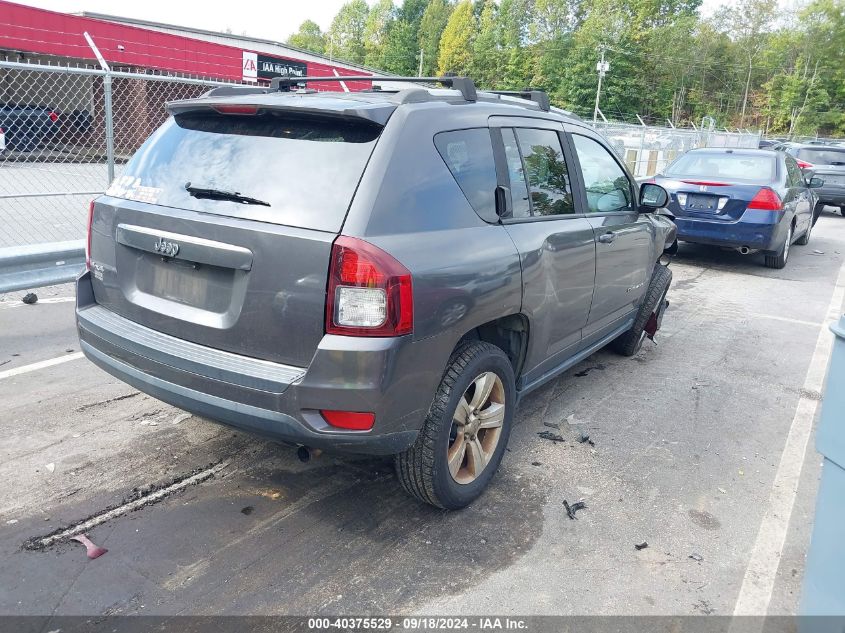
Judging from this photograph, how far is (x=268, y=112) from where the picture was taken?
9.77 ft

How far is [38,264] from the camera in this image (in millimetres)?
5477

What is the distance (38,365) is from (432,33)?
118 meters

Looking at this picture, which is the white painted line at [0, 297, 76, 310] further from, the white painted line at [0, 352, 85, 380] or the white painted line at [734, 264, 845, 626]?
the white painted line at [734, 264, 845, 626]

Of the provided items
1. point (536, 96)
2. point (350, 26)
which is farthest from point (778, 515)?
point (350, 26)

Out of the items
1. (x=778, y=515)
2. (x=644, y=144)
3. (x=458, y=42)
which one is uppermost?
(x=458, y=42)

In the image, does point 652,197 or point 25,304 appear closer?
point 652,197

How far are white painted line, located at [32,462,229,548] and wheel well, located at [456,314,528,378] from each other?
1.54 meters

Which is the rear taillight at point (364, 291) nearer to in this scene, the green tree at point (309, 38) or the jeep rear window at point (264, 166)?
the jeep rear window at point (264, 166)

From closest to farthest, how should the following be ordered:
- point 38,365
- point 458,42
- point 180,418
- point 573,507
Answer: point 573,507 → point 180,418 → point 38,365 → point 458,42

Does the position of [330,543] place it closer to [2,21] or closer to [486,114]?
[486,114]

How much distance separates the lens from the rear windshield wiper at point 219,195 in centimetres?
282

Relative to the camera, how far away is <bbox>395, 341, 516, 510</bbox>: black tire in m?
2.97

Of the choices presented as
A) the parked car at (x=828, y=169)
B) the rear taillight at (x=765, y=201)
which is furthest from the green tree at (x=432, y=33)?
the rear taillight at (x=765, y=201)

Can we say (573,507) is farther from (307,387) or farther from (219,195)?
(219,195)
